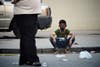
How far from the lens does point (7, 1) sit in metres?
14.0

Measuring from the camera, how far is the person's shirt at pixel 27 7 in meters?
8.74

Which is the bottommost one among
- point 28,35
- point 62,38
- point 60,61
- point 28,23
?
point 60,61

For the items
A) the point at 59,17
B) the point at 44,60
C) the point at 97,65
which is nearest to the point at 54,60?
the point at 44,60

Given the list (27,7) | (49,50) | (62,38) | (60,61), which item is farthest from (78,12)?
(27,7)

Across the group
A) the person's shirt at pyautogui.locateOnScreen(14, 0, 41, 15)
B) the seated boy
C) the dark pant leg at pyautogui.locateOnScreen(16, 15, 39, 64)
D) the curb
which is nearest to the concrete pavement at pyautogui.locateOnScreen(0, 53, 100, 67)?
the dark pant leg at pyautogui.locateOnScreen(16, 15, 39, 64)

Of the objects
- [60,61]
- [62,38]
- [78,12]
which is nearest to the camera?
[60,61]

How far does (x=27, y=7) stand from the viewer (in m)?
8.77

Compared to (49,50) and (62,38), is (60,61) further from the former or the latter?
(49,50)

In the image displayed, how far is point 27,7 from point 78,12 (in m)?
11.1

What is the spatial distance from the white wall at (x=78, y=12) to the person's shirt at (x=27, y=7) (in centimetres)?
1069

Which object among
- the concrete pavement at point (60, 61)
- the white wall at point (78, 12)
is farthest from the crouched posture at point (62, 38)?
the white wall at point (78, 12)

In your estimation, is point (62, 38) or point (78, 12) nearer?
point (62, 38)

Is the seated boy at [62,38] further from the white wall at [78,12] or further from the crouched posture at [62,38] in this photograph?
the white wall at [78,12]

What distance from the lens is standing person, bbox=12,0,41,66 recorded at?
8.76 metres
